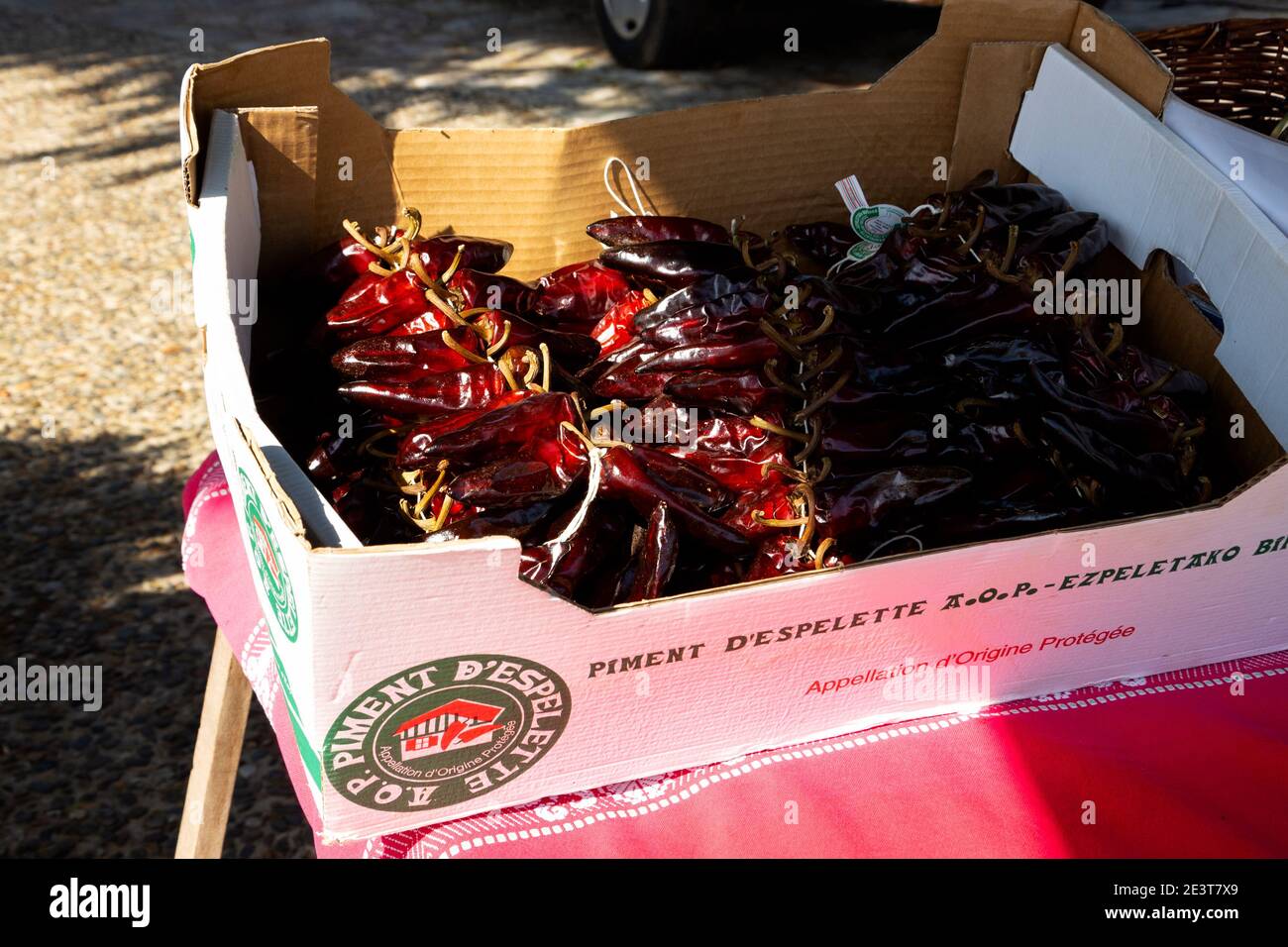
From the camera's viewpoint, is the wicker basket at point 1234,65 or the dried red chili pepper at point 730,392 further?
the wicker basket at point 1234,65

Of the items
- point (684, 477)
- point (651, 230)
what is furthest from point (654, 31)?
point (684, 477)

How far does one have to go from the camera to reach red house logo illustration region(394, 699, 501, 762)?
1281 millimetres

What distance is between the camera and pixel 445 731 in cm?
130

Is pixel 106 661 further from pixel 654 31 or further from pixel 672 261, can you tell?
pixel 654 31

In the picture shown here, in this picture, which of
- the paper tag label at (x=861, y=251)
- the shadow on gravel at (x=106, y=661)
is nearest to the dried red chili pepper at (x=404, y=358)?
the paper tag label at (x=861, y=251)

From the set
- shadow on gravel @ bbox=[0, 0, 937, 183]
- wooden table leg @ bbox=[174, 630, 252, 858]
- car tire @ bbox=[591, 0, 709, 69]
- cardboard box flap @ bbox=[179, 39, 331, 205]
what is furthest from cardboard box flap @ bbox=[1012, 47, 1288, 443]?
car tire @ bbox=[591, 0, 709, 69]

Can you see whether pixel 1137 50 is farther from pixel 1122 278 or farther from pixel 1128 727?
pixel 1128 727

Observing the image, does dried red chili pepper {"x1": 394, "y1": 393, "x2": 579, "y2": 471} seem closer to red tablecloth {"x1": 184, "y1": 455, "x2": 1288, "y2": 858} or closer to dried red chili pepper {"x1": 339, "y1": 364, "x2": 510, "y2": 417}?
dried red chili pepper {"x1": 339, "y1": 364, "x2": 510, "y2": 417}

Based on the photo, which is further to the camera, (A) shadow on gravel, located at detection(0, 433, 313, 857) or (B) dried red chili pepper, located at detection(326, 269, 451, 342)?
(A) shadow on gravel, located at detection(0, 433, 313, 857)

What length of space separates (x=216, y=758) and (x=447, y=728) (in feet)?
2.38

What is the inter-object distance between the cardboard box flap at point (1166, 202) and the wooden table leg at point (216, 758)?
6.17 ft

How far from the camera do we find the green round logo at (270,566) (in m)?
1.23

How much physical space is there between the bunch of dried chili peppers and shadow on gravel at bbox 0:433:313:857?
5.32ft

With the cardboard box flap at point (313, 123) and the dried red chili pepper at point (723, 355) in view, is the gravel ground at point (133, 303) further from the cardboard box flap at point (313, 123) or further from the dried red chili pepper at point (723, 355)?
the dried red chili pepper at point (723, 355)
